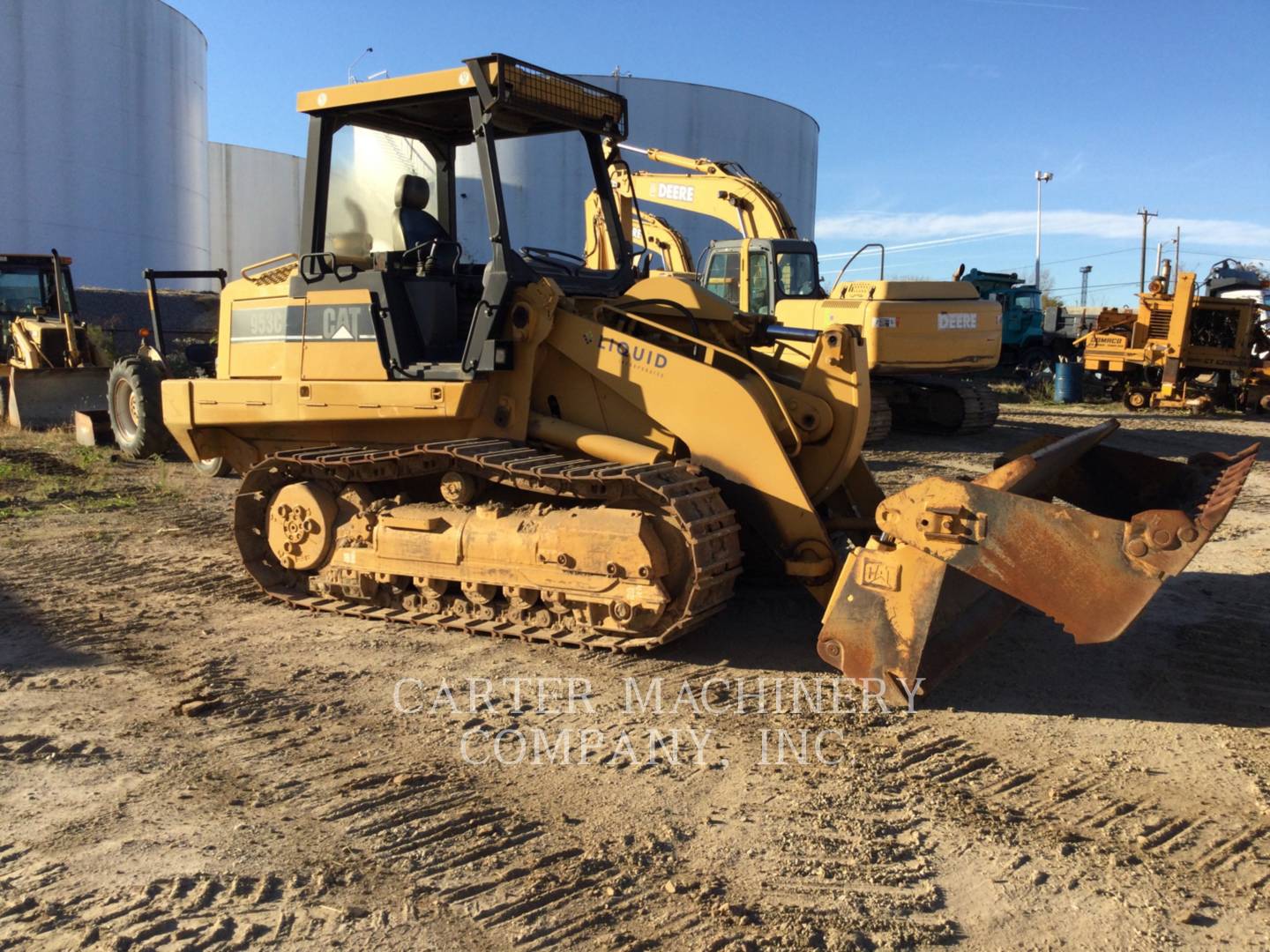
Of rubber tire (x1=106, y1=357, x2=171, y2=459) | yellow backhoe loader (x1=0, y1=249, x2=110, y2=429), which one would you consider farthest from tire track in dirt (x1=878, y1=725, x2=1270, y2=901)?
yellow backhoe loader (x1=0, y1=249, x2=110, y2=429)

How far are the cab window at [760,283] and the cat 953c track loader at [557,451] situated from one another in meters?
7.37

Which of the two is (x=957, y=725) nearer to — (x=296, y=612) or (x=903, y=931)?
(x=903, y=931)

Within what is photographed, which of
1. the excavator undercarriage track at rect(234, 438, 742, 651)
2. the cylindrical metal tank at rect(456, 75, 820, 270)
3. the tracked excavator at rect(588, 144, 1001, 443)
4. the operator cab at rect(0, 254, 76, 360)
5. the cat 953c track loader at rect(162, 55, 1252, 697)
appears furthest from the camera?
the cylindrical metal tank at rect(456, 75, 820, 270)

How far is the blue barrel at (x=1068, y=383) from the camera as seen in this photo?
21891 millimetres

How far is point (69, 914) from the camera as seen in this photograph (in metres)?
2.92

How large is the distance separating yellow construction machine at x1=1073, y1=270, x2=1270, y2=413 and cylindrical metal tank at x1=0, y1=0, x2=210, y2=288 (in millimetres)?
27424

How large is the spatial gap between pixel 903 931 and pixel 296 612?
4.25 meters

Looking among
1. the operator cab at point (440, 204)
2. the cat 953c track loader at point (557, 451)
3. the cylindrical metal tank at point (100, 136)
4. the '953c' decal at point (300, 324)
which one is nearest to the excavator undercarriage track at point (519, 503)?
the cat 953c track loader at point (557, 451)

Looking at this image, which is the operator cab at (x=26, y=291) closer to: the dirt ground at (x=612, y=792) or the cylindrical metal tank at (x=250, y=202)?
the dirt ground at (x=612, y=792)

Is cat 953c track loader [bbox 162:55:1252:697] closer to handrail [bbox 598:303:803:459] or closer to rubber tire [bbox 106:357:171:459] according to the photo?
handrail [bbox 598:303:803:459]

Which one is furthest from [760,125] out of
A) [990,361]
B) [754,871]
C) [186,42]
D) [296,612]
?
[754,871]

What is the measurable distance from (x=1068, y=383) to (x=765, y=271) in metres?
10.9

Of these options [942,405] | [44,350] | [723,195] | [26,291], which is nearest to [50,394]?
[44,350]

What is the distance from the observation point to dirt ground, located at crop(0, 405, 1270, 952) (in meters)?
2.95
